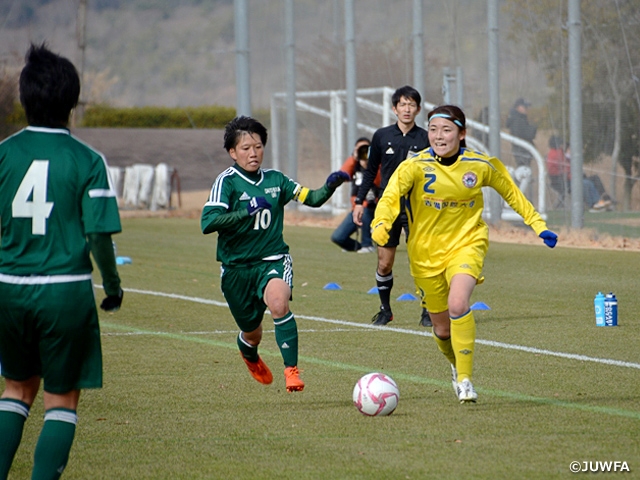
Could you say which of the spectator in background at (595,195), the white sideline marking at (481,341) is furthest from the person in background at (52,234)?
the spectator in background at (595,195)

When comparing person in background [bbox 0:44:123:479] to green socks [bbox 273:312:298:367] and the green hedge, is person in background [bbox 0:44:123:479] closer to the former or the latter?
green socks [bbox 273:312:298:367]

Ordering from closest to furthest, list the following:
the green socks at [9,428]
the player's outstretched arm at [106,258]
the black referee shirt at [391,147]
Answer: the player's outstretched arm at [106,258], the green socks at [9,428], the black referee shirt at [391,147]

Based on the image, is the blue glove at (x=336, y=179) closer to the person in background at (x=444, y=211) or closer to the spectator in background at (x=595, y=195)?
the person in background at (x=444, y=211)

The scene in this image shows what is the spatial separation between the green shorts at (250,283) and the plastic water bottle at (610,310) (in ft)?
12.2

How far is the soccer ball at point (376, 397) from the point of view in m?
6.34

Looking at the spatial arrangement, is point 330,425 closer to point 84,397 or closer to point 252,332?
point 252,332

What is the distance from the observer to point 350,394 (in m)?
7.14

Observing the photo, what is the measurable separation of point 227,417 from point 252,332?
1.07 meters

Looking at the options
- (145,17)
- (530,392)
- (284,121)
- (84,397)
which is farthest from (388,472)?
(145,17)

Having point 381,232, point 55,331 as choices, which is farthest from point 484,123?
point 55,331

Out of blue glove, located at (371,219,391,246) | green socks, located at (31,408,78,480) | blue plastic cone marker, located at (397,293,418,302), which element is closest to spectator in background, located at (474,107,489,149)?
blue plastic cone marker, located at (397,293,418,302)

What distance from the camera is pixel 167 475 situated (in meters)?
5.18

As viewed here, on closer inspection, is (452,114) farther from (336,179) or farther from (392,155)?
(392,155)

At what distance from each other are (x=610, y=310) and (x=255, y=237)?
4102 millimetres
